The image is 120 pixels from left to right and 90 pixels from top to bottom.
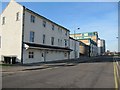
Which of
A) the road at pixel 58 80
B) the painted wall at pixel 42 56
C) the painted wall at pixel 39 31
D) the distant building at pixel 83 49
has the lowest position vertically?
the road at pixel 58 80

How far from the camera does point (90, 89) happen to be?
869 centimetres

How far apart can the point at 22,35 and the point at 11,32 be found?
2.92m

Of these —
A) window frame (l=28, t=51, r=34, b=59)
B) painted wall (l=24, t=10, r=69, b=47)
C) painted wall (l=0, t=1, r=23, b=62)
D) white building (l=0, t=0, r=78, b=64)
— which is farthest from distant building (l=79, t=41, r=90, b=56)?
painted wall (l=0, t=1, r=23, b=62)

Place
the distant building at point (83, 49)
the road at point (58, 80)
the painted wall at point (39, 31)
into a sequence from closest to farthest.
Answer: the road at point (58, 80) < the painted wall at point (39, 31) < the distant building at point (83, 49)

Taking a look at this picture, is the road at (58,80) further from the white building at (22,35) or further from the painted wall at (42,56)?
the painted wall at (42,56)

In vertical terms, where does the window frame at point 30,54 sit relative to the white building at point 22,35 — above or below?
below

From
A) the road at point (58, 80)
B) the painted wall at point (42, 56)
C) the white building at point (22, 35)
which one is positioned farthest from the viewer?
the painted wall at point (42, 56)

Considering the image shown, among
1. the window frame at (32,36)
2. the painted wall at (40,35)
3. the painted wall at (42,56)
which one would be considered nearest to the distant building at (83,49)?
the painted wall at (40,35)

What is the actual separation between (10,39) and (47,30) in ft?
30.9

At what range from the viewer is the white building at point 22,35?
27.6 metres

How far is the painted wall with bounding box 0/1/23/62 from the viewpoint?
28.0 meters

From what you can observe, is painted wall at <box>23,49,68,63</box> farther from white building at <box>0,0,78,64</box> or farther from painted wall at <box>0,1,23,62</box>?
painted wall at <box>0,1,23,62</box>

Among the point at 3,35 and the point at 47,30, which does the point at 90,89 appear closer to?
the point at 3,35

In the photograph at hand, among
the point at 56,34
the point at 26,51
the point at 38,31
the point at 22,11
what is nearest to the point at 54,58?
Result: the point at 56,34
